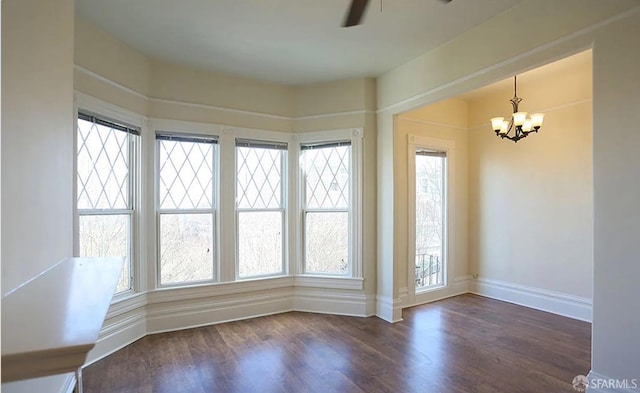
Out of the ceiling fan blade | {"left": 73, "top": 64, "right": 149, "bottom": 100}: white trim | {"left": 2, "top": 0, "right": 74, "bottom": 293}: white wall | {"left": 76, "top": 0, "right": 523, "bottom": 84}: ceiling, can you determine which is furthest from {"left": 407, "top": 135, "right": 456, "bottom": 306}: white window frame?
{"left": 2, "top": 0, "right": 74, "bottom": 293}: white wall

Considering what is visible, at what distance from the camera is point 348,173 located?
4363mm

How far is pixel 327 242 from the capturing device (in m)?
4.46

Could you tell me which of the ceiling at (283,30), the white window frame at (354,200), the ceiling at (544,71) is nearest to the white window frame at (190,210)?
the ceiling at (283,30)

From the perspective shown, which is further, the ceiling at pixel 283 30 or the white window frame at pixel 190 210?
the white window frame at pixel 190 210

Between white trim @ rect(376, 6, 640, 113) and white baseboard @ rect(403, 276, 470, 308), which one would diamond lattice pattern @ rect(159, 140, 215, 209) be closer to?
white trim @ rect(376, 6, 640, 113)

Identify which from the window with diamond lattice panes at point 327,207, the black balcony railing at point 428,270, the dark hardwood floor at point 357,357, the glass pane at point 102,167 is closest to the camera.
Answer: the dark hardwood floor at point 357,357

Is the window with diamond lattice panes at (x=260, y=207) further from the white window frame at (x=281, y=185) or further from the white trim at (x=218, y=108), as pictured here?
the white trim at (x=218, y=108)

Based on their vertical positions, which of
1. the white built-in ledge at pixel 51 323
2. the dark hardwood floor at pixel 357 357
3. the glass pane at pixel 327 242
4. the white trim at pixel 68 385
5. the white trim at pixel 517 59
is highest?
the white trim at pixel 517 59

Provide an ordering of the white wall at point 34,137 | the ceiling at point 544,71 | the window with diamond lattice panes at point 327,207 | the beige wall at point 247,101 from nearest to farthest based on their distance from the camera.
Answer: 1. the white wall at point 34,137
2. the beige wall at point 247,101
3. the ceiling at point 544,71
4. the window with diamond lattice panes at point 327,207

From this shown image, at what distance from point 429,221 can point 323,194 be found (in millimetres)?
1689

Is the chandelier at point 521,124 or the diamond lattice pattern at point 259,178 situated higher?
the chandelier at point 521,124

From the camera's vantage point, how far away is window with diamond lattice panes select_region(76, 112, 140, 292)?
9.90 ft

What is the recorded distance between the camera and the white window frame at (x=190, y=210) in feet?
12.3

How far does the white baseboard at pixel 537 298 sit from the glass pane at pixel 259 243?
312cm
